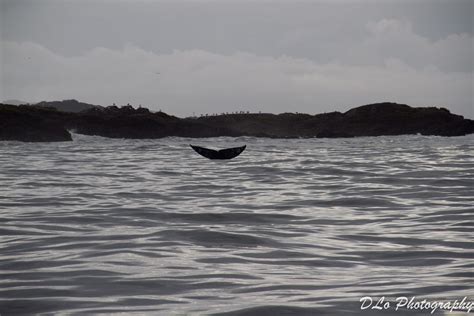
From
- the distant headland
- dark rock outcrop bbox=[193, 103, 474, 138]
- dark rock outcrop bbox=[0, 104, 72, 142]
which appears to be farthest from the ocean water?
dark rock outcrop bbox=[193, 103, 474, 138]

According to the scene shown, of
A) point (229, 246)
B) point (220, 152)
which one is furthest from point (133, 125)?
point (229, 246)

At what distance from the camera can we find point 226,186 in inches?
814

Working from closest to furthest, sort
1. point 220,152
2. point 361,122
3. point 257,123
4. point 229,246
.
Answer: point 229,246 < point 220,152 < point 361,122 < point 257,123

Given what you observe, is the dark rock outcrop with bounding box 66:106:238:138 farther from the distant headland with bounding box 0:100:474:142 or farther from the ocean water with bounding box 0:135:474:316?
the ocean water with bounding box 0:135:474:316

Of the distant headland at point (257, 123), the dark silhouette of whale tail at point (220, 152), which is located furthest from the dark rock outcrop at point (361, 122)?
the dark silhouette of whale tail at point (220, 152)

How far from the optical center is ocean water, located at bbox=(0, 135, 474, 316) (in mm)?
7230

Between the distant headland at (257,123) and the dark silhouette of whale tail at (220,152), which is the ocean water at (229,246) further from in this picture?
the distant headland at (257,123)

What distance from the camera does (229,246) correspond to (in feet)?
34.8

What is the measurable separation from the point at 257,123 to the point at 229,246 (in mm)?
83100

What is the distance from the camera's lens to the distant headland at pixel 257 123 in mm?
70562

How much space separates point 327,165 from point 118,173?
977cm

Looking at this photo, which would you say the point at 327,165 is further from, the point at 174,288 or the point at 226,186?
the point at 174,288

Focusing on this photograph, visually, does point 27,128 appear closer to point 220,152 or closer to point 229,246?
point 220,152

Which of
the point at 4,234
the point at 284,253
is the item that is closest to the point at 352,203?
the point at 284,253
